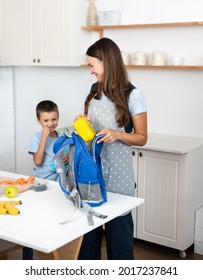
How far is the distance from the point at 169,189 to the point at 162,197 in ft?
0.29

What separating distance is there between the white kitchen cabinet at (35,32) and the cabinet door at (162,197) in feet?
3.85

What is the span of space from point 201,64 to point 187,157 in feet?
2.45

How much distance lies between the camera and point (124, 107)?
92.4 inches

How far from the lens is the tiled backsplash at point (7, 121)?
4.70 metres

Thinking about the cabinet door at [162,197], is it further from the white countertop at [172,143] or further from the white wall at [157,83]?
the white wall at [157,83]

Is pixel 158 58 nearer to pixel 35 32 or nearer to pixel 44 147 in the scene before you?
pixel 35 32

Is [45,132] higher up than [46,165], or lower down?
higher up

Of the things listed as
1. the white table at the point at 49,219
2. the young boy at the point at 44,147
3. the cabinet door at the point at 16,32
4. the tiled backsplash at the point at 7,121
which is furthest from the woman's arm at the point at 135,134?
the tiled backsplash at the point at 7,121

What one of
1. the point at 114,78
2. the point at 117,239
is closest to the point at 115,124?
the point at 114,78

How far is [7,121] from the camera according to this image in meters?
4.79

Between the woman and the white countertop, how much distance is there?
930 millimetres

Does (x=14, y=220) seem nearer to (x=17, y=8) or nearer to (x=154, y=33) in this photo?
(x=154, y=33)

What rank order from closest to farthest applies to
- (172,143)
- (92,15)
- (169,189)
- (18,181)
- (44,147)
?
1. (18,181)
2. (44,147)
3. (169,189)
4. (172,143)
5. (92,15)
